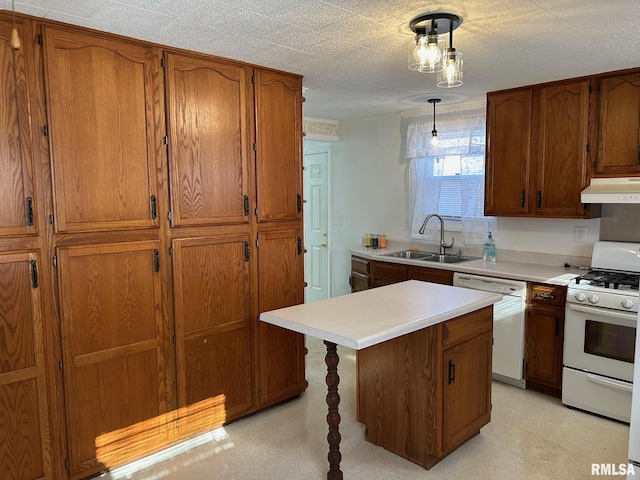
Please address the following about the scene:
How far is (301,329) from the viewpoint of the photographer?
2137mm

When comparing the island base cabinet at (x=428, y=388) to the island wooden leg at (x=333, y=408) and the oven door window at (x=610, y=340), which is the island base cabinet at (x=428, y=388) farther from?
the oven door window at (x=610, y=340)

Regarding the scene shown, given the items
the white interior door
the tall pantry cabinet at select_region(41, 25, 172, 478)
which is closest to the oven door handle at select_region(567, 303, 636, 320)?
the tall pantry cabinet at select_region(41, 25, 172, 478)

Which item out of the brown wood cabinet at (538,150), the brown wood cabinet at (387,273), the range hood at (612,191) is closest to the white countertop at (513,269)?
the brown wood cabinet at (387,273)

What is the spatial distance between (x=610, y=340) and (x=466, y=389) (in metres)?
1.13

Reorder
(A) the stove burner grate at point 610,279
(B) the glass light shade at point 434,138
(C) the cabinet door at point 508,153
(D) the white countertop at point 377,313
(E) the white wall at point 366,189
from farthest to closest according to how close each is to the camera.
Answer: (E) the white wall at point 366,189 < (B) the glass light shade at point 434,138 < (C) the cabinet door at point 508,153 < (A) the stove burner grate at point 610,279 < (D) the white countertop at point 377,313

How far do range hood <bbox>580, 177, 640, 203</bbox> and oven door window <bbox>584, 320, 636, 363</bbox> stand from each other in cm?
83

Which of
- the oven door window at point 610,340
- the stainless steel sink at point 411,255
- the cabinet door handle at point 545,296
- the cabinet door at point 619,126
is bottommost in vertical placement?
the oven door window at point 610,340

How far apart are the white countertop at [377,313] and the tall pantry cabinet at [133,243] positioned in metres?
0.75

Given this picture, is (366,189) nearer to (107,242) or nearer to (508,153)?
(508,153)

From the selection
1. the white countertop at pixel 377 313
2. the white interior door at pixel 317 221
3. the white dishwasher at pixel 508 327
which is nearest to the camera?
the white countertop at pixel 377 313

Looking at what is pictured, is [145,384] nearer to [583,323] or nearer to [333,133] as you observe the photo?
[583,323]

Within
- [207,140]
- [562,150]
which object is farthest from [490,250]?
[207,140]

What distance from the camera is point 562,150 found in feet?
11.4

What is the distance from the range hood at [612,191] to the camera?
3045 mm
